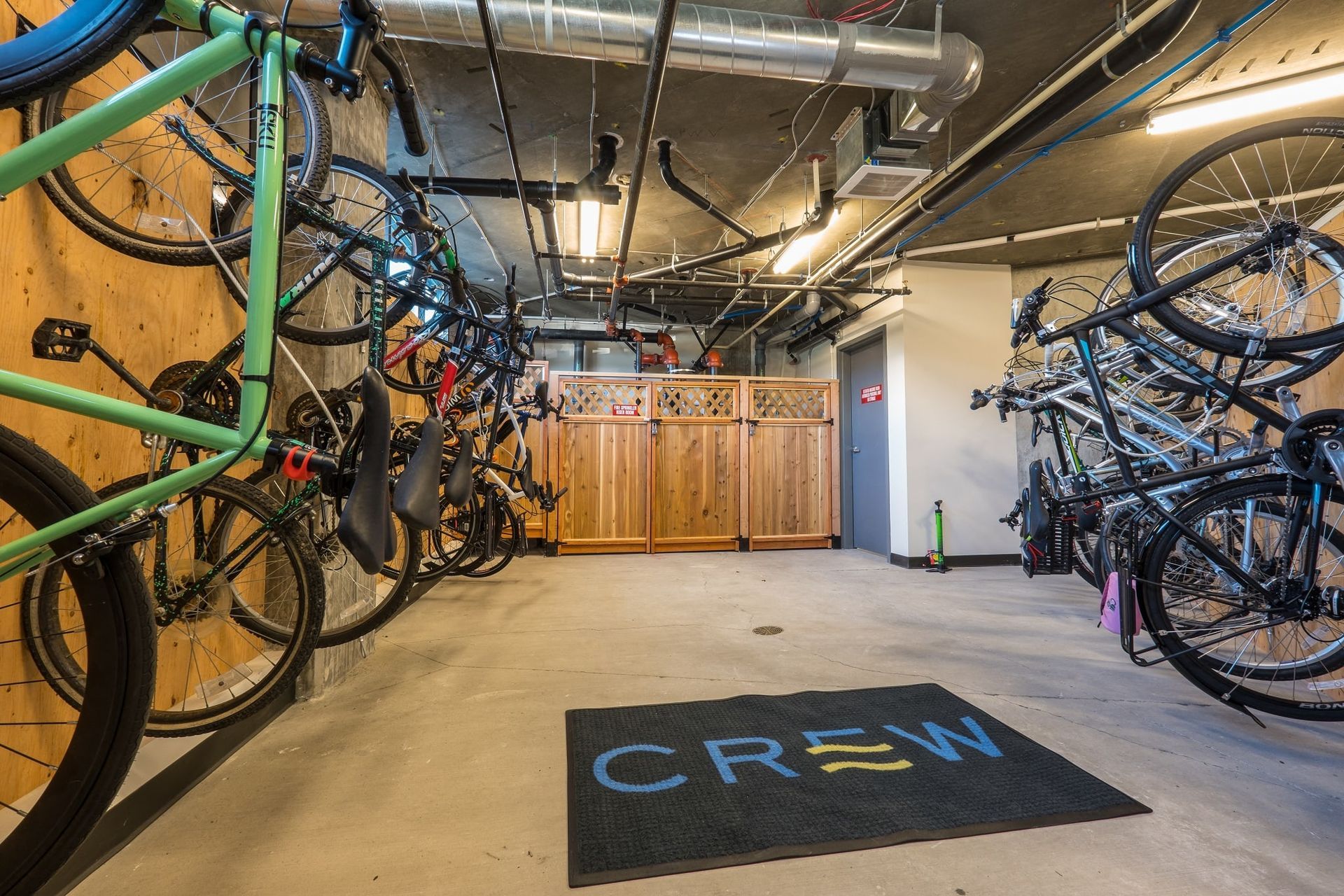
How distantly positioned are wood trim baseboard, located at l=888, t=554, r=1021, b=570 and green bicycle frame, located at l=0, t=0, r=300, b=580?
4.56 m

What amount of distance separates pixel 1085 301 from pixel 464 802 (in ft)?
18.7

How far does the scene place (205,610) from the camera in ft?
4.00

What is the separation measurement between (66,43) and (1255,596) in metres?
3.09

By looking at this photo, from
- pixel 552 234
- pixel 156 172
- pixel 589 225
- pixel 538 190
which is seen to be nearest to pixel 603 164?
pixel 538 190

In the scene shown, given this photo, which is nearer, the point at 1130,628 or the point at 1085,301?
the point at 1130,628

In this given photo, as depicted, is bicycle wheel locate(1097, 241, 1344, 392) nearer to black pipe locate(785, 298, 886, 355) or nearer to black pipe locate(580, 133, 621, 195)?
black pipe locate(785, 298, 886, 355)

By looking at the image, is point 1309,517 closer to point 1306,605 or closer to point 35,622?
point 1306,605

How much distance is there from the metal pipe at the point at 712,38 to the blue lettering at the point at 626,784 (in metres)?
2.54

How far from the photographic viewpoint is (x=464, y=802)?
120 centimetres

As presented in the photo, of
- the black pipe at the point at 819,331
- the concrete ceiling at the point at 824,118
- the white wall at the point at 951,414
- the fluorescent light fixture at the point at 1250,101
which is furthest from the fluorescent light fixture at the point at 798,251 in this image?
the fluorescent light fixture at the point at 1250,101

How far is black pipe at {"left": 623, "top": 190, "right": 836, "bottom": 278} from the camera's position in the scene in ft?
11.2

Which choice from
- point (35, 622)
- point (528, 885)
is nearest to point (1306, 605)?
point (528, 885)

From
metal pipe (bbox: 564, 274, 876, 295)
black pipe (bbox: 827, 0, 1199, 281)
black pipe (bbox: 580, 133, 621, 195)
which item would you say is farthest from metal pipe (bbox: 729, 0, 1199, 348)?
black pipe (bbox: 580, 133, 621, 195)

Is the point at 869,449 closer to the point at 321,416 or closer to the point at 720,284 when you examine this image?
the point at 720,284
